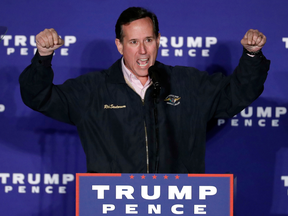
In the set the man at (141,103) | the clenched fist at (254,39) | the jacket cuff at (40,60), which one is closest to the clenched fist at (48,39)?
the jacket cuff at (40,60)

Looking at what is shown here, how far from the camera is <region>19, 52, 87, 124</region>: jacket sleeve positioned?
4.09 ft

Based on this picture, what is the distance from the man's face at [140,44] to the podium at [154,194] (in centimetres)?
64

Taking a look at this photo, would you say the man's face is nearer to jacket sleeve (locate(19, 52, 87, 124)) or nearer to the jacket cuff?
jacket sleeve (locate(19, 52, 87, 124))

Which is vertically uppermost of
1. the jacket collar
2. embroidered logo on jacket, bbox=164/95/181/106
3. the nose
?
the nose

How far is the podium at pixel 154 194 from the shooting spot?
92 cm

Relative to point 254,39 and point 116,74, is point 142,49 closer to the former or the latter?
point 116,74

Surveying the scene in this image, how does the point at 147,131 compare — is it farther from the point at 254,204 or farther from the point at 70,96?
the point at 254,204

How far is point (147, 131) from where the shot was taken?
4.43 ft

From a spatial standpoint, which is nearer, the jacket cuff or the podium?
the podium

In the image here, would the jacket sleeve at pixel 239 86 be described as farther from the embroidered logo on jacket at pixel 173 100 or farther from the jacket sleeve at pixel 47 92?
the jacket sleeve at pixel 47 92

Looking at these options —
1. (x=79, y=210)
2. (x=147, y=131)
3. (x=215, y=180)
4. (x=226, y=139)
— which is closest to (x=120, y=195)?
(x=79, y=210)

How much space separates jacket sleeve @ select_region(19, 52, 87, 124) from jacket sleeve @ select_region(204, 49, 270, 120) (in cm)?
58

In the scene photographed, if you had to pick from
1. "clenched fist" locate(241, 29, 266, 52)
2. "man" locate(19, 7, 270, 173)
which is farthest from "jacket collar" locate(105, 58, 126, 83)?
"clenched fist" locate(241, 29, 266, 52)

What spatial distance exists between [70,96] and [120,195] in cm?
64
